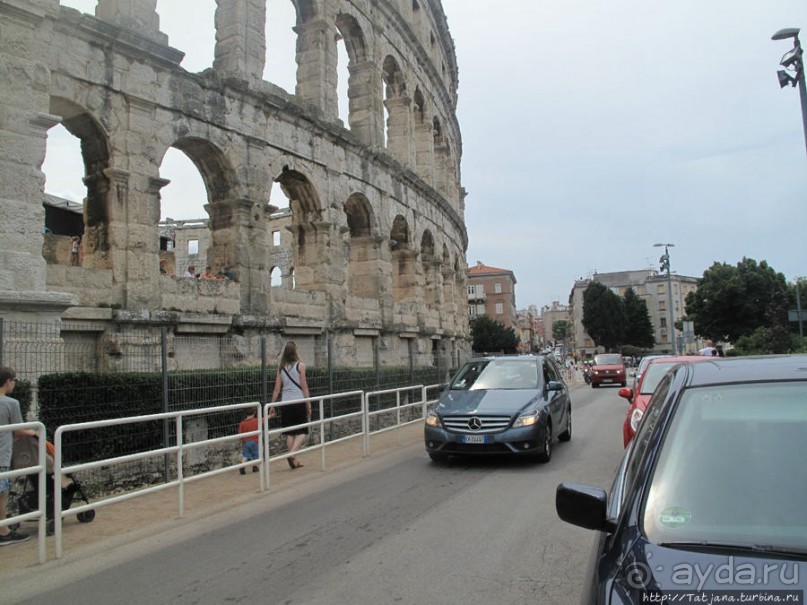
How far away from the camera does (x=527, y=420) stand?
360 inches

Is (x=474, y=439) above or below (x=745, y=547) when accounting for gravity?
below

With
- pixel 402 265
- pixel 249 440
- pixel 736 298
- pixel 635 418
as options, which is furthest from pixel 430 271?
pixel 736 298

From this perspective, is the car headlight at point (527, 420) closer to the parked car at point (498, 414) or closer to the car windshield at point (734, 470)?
the parked car at point (498, 414)

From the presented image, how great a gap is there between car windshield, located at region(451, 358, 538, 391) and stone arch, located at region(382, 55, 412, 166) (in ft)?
50.0

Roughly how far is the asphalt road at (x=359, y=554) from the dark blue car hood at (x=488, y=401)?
3.95 feet

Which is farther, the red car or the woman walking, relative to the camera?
the woman walking

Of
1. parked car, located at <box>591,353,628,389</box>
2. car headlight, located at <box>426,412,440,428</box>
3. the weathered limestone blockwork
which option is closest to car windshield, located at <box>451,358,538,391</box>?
car headlight, located at <box>426,412,440,428</box>

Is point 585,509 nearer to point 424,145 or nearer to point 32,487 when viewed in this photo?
point 32,487

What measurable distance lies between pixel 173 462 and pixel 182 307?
4373mm

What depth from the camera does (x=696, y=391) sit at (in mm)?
3039

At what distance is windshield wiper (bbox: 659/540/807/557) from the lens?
222 centimetres

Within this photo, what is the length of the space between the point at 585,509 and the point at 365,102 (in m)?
20.3

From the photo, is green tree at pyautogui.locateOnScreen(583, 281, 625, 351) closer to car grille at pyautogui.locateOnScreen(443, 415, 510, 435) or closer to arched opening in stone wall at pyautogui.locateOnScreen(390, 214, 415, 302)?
arched opening in stone wall at pyautogui.locateOnScreen(390, 214, 415, 302)

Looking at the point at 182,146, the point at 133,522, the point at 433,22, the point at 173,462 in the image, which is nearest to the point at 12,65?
the point at 182,146
